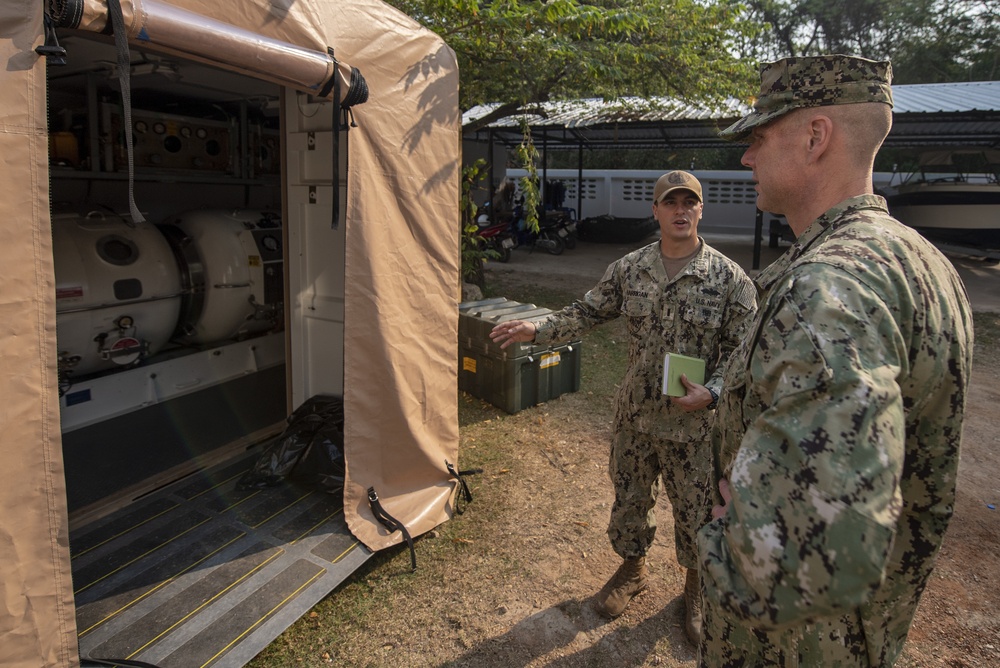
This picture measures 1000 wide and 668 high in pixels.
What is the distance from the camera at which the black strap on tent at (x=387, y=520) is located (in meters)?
3.28

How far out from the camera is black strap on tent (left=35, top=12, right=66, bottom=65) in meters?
1.79

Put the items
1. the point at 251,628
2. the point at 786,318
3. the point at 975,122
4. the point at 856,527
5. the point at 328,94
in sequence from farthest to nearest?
1. the point at 975,122
2. the point at 328,94
3. the point at 251,628
4. the point at 786,318
5. the point at 856,527

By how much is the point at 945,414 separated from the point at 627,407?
1676 millimetres

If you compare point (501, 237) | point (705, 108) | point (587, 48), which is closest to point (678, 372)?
point (587, 48)

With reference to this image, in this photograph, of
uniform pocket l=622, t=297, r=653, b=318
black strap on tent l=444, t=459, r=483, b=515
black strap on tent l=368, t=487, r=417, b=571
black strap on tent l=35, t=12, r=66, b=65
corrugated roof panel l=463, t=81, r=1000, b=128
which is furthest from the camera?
corrugated roof panel l=463, t=81, r=1000, b=128

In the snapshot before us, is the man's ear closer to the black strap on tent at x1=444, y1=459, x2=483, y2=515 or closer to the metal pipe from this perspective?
the metal pipe

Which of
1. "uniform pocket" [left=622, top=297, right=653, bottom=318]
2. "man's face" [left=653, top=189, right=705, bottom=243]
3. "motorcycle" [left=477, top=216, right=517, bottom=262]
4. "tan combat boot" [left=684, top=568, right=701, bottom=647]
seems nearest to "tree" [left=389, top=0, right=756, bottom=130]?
"man's face" [left=653, top=189, right=705, bottom=243]

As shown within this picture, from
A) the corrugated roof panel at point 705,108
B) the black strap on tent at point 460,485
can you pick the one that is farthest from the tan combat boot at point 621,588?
the corrugated roof panel at point 705,108

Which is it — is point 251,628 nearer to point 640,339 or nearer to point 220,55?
point 640,339

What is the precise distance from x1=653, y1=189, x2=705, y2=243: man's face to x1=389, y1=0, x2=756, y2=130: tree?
2.73 meters

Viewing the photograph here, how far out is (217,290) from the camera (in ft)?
14.2

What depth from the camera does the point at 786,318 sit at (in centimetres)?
115

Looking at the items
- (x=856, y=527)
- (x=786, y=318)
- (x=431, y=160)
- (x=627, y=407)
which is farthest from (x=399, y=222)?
(x=856, y=527)

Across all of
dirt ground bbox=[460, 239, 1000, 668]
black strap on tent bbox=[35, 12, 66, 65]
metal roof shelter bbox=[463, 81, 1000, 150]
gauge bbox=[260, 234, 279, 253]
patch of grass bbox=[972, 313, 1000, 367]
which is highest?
metal roof shelter bbox=[463, 81, 1000, 150]
